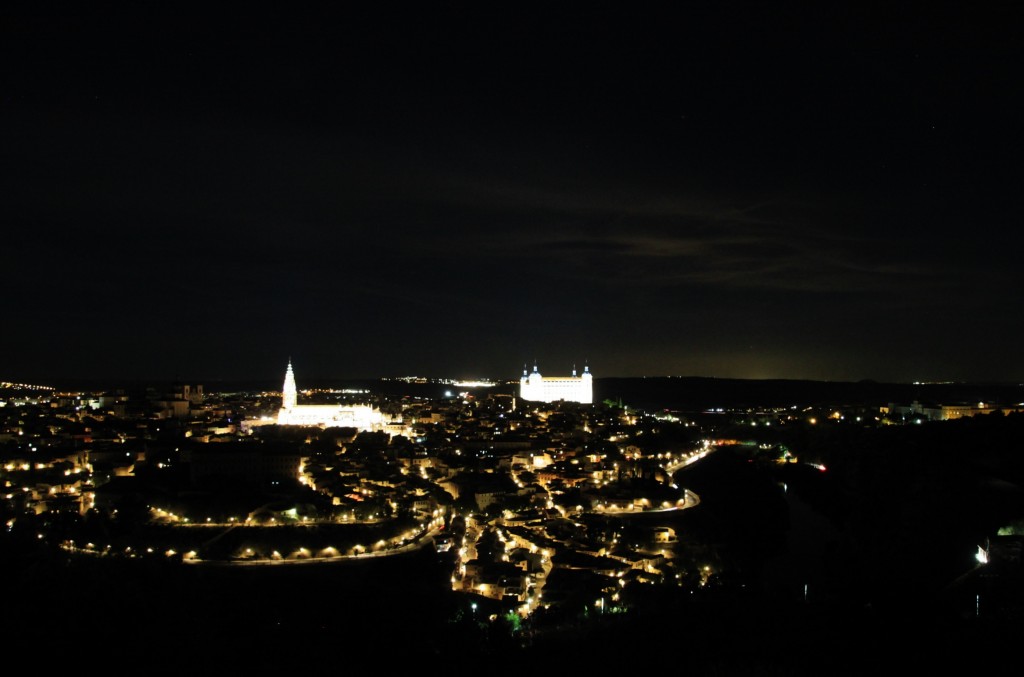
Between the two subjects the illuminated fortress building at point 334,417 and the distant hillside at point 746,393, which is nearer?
the illuminated fortress building at point 334,417

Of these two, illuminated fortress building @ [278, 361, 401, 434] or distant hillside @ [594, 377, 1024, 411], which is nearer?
illuminated fortress building @ [278, 361, 401, 434]

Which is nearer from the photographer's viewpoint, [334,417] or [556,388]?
[334,417]

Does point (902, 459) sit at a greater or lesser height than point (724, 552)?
greater

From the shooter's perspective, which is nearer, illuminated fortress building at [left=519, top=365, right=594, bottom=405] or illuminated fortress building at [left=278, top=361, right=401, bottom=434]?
illuminated fortress building at [left=278, top=361, right=401, bottom=434]

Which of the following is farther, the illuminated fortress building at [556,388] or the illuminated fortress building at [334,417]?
the illuminated fortress building at [556,388]

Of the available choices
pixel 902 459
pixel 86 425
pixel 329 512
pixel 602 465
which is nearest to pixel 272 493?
pixel 329 512

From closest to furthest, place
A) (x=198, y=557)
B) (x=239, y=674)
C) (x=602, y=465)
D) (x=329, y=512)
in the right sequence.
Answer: (x=239, y=674) < (x=198, y=557) < (x=329, y=512) < (x=602, y=465)

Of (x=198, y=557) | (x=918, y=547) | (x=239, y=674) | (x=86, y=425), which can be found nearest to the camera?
(x=239, y=674)

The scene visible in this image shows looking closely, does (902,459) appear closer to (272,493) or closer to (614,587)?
(614,587)
